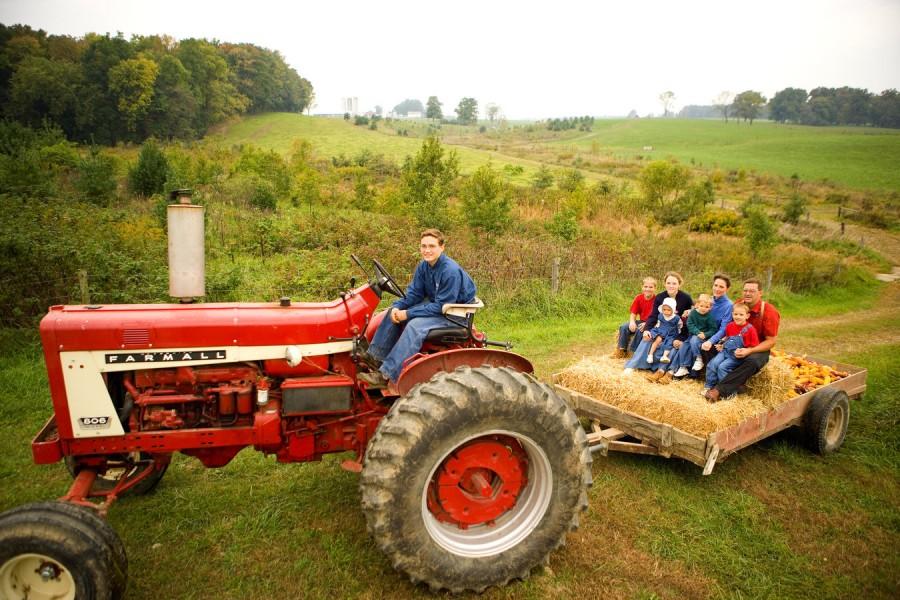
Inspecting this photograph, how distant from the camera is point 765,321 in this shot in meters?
4.73

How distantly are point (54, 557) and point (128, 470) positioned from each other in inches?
38.8

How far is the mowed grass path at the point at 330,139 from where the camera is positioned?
40.2 metres

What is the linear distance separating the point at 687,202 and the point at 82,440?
22.4 metres

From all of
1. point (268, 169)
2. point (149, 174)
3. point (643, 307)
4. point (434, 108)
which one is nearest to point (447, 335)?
point (643, 307)

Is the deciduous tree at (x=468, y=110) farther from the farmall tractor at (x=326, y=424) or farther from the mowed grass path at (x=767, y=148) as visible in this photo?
the farmall tractor at (x=326, y=424)

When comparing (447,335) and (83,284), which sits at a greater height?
(447,335)

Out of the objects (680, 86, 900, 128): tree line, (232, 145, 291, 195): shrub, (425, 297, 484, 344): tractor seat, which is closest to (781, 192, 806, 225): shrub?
(232, 145, 291, 195): shrub

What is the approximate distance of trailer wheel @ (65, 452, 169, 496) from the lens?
3.21 metres

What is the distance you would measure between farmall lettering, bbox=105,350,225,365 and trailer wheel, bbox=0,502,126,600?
2.52ft

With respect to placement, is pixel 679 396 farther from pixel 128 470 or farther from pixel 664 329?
pixel 128 470

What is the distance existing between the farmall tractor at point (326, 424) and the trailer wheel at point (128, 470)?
2cm

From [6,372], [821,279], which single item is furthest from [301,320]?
[821,279]

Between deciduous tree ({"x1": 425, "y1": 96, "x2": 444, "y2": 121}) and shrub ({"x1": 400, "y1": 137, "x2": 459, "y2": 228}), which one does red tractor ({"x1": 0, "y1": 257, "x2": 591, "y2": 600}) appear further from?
deciduous tree ({"x1": 425, "y1": 96, "x2": 444, "y2": 121})

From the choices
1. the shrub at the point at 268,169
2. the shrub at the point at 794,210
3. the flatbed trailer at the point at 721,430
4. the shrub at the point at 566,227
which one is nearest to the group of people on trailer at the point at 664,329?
the flatbed trailer at the point at 721,430
